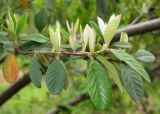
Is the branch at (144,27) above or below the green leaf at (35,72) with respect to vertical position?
above

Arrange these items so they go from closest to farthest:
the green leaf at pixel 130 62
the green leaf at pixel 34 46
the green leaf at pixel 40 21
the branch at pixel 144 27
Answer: the green leaf at pixel 130 62 < the green leaf at pixel 34 46 < the green leaf at pixel 40 21 < the branch at pixel 144 27

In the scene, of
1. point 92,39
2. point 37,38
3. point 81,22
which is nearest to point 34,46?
point 37,38

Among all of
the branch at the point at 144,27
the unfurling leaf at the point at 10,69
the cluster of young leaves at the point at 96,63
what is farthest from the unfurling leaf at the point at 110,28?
the branch at the point at 144,27

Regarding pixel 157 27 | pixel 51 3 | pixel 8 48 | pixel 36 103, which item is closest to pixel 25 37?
pixel 8 48

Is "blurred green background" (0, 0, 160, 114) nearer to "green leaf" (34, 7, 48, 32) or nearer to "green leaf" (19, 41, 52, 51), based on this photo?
"green leaf" (34, 7, 48, 32)

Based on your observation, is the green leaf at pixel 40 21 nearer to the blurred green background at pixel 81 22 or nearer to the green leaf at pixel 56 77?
the blurred green background at pixel 81 22
